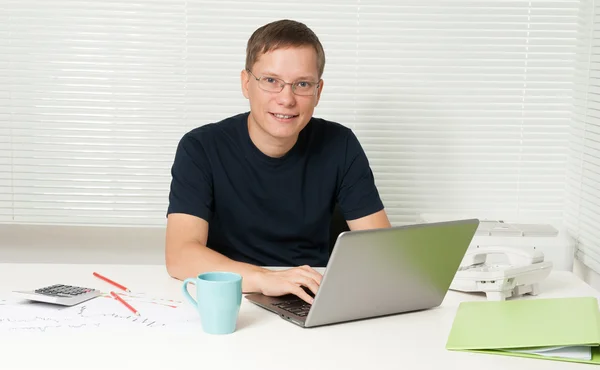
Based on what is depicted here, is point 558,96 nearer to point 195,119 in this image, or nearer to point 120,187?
point 195,119

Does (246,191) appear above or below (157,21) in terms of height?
below

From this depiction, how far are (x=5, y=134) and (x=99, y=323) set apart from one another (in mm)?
1745

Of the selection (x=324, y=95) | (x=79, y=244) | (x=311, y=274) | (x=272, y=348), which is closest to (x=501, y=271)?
(x=311, y=274)

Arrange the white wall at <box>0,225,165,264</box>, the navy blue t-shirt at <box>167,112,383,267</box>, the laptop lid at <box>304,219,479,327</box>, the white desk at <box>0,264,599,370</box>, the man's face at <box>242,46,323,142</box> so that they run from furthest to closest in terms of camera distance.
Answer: the white wall at <box>0,225,165,264</box>, the navy blue t-shirt at <box>167,112,383,267</box>, the man's face at <box>242,46,323,142</box>, the laptop lid at <box>304,219,479,327</box>, the white desk at <box>0,264,599,370</box>

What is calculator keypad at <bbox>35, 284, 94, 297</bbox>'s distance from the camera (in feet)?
5.20

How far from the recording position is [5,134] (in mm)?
2961

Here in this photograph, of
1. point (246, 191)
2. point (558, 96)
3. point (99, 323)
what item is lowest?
point (99, 323)

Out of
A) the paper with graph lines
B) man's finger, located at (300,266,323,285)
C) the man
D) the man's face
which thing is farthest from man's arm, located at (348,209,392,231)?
the paper with graph lines

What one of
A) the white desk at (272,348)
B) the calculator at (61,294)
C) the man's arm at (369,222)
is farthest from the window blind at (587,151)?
the calculator at (61,294)

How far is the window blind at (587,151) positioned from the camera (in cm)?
275

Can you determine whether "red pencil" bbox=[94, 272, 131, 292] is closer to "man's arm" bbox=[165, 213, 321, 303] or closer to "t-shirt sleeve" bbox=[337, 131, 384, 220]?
"man's arm" bbox=[165, 213, 321, 303]

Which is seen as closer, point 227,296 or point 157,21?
point 227,296

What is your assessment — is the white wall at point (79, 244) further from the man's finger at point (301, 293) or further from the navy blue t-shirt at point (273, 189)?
the man's finger at point (301, 293)

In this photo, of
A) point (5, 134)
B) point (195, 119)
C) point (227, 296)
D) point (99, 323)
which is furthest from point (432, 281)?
point (5, 134)
